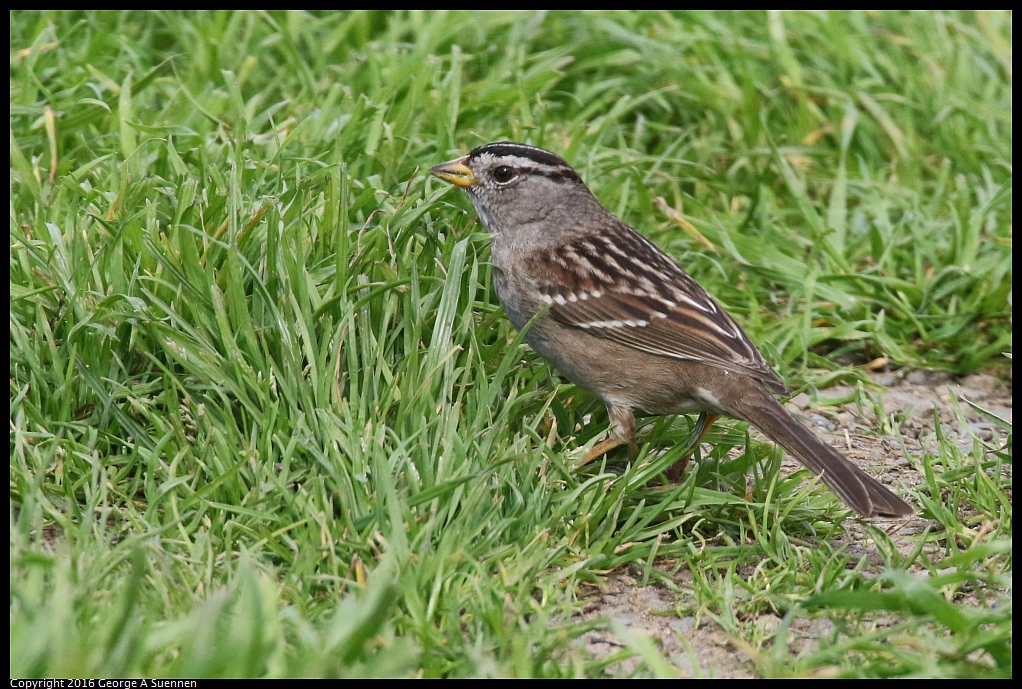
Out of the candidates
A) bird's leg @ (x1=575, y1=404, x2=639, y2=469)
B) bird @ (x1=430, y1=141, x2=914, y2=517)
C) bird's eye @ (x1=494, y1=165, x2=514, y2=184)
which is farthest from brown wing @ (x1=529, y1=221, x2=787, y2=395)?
bird's eye @ (x1=494, y1=165, x2=514, y2=184)

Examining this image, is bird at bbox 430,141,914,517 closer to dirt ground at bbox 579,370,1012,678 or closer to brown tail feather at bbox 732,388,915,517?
brown tail feather at bbox 732,388,915,517

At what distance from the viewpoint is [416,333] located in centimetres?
403

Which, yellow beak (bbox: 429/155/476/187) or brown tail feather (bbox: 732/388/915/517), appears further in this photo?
yellow beak (bbox: 429/155/476/187)

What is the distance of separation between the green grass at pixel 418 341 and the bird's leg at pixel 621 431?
190 mm

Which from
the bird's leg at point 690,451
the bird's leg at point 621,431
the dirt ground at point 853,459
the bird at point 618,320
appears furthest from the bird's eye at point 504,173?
the dirt ground at point 853,459

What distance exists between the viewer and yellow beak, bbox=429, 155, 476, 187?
4895 mm

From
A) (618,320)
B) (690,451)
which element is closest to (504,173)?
(618,320)

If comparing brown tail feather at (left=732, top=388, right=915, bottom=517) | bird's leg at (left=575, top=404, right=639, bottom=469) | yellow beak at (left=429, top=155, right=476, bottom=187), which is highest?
yellow beak at (left=429, top=155, right=476, bottom=187)

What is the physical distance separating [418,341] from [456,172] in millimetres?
1101

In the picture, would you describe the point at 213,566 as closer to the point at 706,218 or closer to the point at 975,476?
the point at 975,476

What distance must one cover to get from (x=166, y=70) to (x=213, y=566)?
389cm

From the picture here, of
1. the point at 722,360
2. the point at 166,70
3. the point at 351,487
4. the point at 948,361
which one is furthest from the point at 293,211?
the point at 948,361

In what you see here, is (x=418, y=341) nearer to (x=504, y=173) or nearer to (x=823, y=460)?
(x=504, y=173)

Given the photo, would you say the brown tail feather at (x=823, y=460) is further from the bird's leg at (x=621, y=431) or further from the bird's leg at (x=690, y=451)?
the bird's leg at (x=621, y=431)
